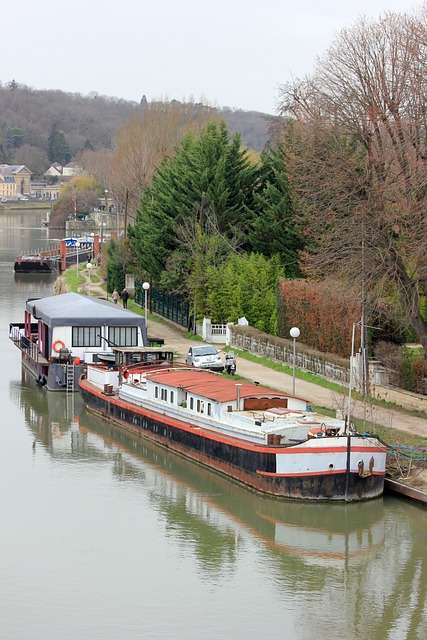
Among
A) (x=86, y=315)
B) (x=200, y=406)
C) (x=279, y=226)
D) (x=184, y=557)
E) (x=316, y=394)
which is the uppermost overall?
(x=279, y=226)

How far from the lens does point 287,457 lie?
3316 cm

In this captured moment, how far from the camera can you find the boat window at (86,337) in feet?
174

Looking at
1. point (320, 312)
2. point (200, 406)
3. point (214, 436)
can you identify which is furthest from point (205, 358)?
point (214, 436)

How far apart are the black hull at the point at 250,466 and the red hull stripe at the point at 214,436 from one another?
0.12ft

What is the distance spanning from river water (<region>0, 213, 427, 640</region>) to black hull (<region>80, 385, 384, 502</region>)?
334mm

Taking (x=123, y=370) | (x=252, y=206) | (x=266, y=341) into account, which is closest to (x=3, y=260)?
(x=252, y=206)

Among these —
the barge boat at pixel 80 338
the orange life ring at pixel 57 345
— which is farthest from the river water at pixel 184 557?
the orange life ring at pixel 57 345

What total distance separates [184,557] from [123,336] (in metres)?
23.8

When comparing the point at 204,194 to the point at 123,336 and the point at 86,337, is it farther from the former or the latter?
the point at 86,337

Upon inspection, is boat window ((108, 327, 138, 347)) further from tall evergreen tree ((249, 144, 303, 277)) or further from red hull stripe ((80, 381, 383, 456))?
tall evergreen tree ((249, 144, 303, 277))

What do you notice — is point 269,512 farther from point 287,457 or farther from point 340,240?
point 340,240

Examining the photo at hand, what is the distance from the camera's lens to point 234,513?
1342 inches

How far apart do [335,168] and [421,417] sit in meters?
11.6

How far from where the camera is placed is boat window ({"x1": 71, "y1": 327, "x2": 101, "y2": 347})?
53.1m
